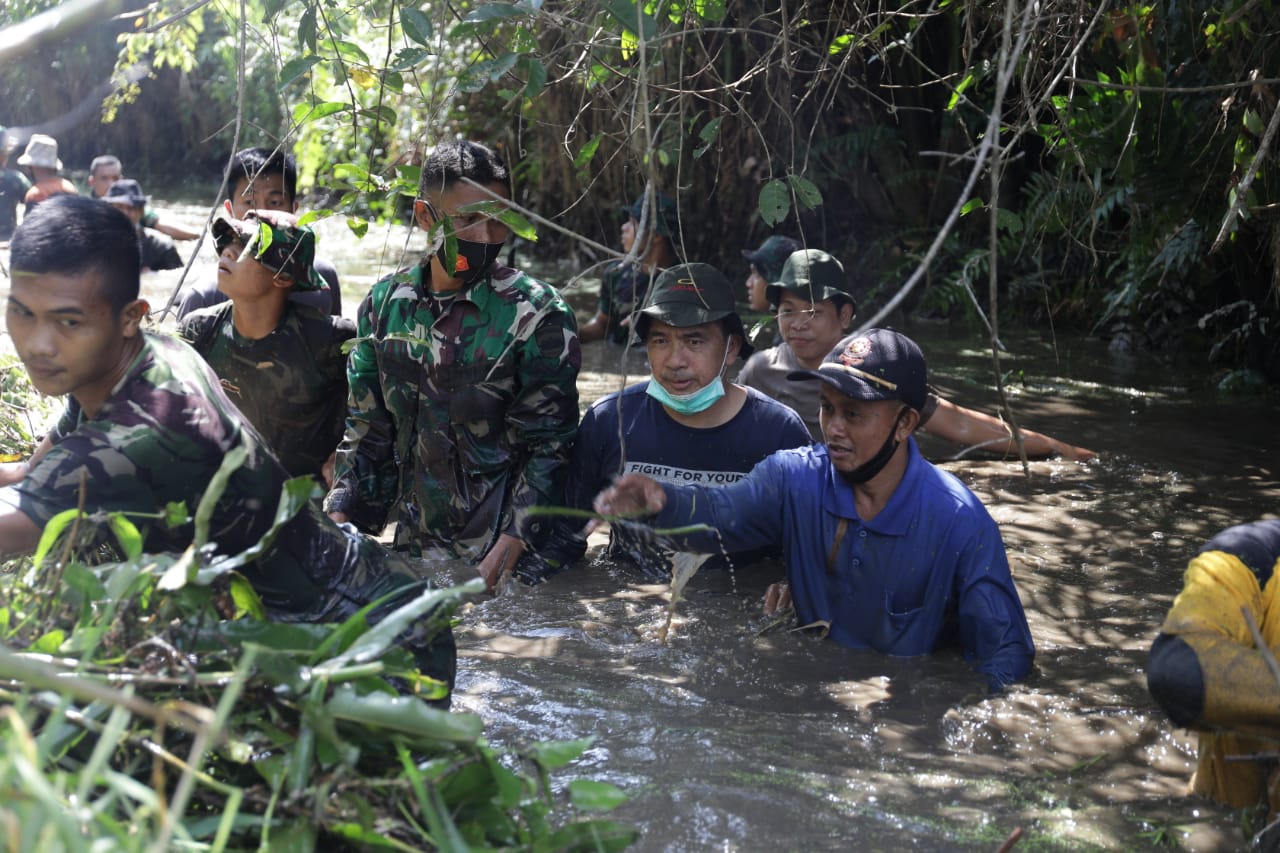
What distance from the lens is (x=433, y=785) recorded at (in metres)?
2.43

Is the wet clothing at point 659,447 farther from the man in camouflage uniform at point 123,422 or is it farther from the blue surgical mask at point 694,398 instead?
the man in camouflage uniform at point 123,422

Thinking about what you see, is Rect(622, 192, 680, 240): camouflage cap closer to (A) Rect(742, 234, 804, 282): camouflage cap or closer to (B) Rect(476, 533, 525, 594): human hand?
(A) Rect(742, 234, 804, 282): camouflage cap

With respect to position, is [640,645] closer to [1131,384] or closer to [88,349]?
[88,349]

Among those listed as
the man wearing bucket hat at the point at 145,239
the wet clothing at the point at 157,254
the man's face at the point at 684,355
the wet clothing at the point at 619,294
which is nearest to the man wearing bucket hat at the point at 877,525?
the man's face at the point at 684,355

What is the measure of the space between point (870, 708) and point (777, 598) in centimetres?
88

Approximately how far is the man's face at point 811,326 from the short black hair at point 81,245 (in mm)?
3466

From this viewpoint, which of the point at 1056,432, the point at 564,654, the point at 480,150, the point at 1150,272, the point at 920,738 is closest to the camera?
the point at 920,738

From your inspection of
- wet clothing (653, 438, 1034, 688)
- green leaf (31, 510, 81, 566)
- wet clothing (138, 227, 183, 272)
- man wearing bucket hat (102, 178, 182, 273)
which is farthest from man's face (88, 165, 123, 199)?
green leaf (31, 510, 81, 566)

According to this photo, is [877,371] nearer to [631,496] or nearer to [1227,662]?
[631,496]

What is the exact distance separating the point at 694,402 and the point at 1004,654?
1.57m

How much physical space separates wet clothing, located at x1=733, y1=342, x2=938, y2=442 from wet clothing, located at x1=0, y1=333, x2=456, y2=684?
3273mm

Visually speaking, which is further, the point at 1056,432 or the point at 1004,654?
the point at 1056,432

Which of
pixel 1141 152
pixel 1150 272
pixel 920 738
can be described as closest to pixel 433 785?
pixel 920 738

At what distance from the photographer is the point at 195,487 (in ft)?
9.38
